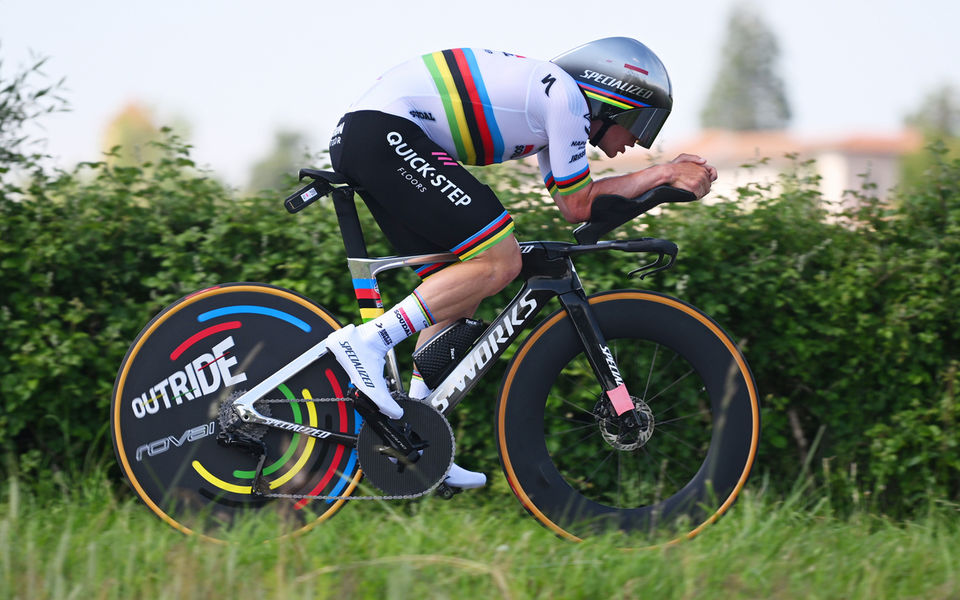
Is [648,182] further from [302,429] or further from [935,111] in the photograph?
[935,111]

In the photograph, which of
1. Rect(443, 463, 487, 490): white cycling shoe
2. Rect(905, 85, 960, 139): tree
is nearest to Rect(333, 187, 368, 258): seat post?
Rect(443, 463, 487, 490): white cycling shoe

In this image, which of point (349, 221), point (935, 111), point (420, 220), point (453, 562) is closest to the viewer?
point (453, 562)

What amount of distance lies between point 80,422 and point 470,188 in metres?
2.20

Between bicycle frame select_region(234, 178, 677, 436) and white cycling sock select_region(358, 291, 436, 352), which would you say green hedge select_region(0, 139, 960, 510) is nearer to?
bicycle frame select_region(234, 178, 677, 436)

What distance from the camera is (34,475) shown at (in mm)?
4016

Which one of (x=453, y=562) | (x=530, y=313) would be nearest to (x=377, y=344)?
A: (x=530, y=313)

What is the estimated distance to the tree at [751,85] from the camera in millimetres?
73625

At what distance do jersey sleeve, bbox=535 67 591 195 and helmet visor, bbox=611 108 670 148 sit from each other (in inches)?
8.0

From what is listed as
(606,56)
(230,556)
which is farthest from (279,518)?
(606,56)

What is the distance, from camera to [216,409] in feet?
10.8

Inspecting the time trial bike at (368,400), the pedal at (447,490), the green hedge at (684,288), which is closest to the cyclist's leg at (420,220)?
the time trial bike at (368,400)

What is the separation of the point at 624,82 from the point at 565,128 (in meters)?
0.32

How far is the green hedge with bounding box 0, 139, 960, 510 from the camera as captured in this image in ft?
12.8

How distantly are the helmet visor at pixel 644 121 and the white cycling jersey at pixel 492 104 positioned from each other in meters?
0.21
